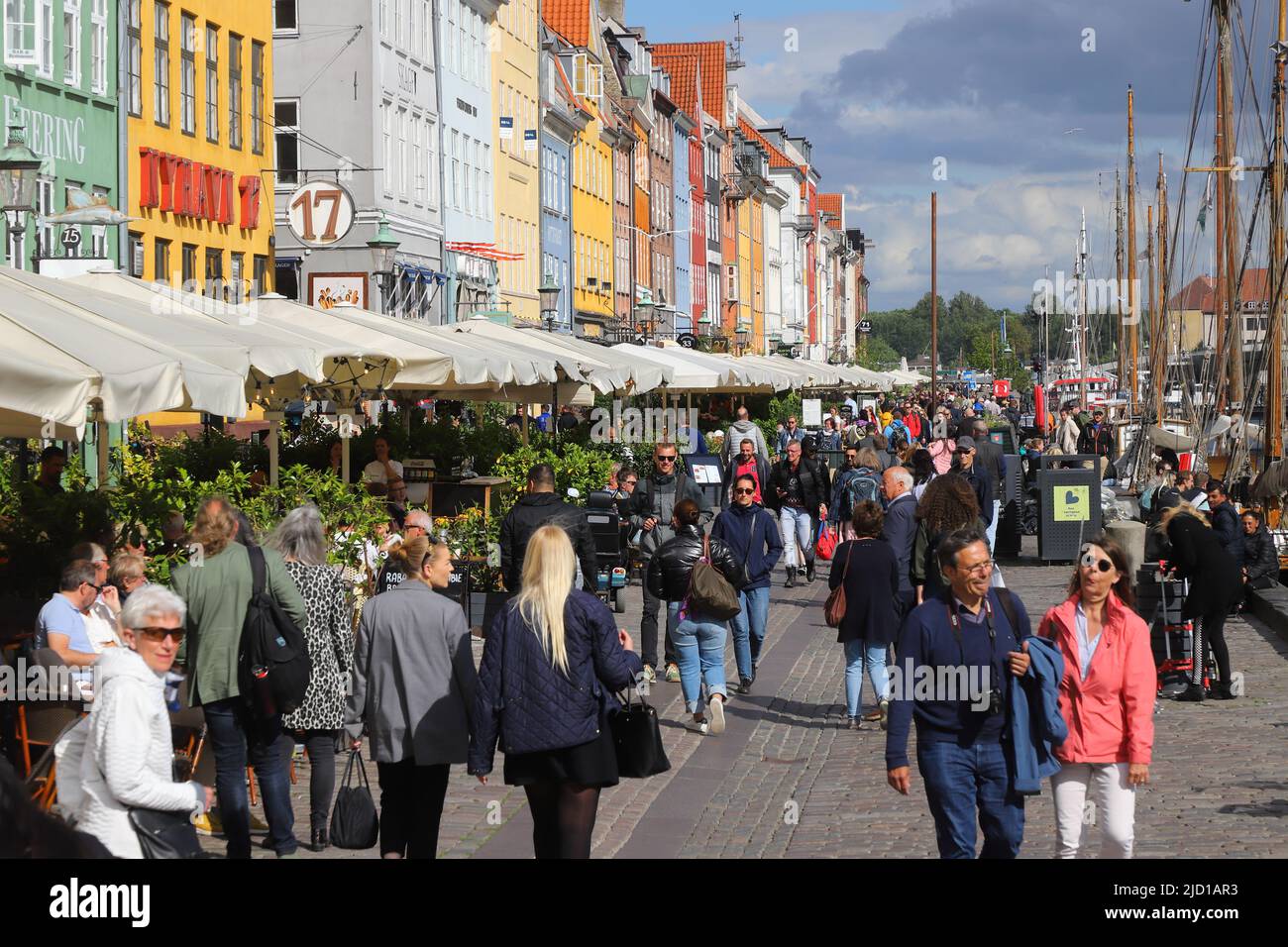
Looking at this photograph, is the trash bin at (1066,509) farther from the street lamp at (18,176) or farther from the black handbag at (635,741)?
the black handbag at (635,741)

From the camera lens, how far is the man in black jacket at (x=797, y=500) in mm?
22891

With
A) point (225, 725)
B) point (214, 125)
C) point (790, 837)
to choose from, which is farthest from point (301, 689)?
point (214, 125)

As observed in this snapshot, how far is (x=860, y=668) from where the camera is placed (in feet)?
43.4

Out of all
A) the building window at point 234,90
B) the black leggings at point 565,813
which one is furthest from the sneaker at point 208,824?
the building window at point 234,90

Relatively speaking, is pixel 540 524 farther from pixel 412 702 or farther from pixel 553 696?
pixel 553 696

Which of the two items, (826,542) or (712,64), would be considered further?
(712,64)

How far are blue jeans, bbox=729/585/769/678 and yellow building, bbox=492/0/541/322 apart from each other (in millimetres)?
40907

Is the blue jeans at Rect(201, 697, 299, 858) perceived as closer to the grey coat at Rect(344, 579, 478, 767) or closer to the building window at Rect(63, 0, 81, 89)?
the grey coat at Rect(344, 579, 478, 767)

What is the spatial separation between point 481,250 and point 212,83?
16105 mm

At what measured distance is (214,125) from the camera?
36.2 meters

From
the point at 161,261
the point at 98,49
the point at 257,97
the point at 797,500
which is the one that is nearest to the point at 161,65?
the point at 98,49

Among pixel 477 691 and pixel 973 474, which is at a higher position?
pixel 973 474

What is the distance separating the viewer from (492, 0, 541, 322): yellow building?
56594 mm

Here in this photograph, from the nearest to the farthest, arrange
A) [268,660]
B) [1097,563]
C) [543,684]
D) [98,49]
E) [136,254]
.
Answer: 1. [543,684]
2. [1097,563]
3. [268,660]
4. [98,49]
5. [136,254]
